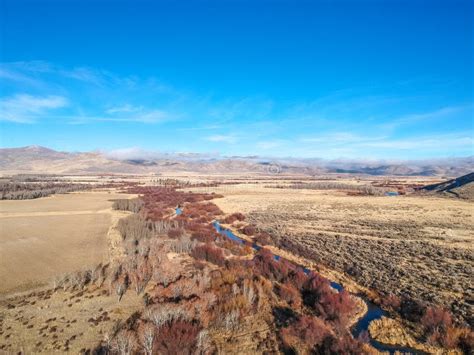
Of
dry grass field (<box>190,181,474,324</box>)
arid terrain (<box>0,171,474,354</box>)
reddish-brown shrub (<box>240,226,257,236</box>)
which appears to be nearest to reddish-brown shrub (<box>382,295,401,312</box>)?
arid terrain (<box>0,171,474,354</box>)

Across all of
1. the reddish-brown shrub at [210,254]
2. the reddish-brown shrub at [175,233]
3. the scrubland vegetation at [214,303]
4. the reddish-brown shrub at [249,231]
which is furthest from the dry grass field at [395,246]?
the reddish-brown shrub at [175,233]

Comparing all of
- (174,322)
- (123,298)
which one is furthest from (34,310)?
A: (174,322)

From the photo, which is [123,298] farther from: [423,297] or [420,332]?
[423,297]

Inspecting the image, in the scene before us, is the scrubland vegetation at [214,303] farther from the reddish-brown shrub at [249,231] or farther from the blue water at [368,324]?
the reddish-brown shrub at [249,231]

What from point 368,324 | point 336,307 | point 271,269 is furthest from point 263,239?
point 368,324

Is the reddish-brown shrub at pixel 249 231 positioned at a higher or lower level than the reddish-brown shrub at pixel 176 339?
lower
